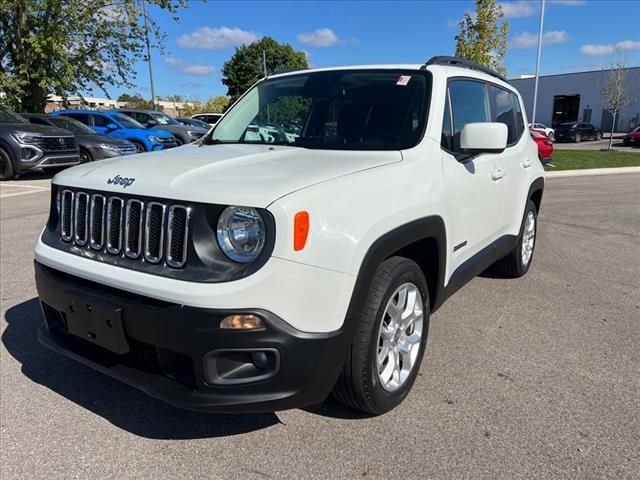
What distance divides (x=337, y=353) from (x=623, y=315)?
10.0 ft

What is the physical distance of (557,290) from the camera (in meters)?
4.77

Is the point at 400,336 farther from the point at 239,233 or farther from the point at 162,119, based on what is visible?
the point at 162,119

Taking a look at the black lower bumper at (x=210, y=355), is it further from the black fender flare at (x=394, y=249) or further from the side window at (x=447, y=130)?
the side window at (x=447, y=130)

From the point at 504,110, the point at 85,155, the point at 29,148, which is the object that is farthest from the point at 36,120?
the point at 504,110

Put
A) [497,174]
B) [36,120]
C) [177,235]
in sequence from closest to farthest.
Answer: [177,235], [497,174], [36,120]

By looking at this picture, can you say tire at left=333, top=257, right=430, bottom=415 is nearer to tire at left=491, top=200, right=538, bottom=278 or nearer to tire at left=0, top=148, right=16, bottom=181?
tire at left=491, top=200, right=538, bottom=278

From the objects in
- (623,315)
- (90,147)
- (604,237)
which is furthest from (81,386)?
(90,147)

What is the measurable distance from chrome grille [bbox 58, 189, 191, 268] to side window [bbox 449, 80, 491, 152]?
184 centimetres

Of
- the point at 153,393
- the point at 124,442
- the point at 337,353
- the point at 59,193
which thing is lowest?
the point at 124,442

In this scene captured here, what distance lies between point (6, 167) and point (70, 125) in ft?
9.05

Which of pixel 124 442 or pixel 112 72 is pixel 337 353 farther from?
pixel 112 72

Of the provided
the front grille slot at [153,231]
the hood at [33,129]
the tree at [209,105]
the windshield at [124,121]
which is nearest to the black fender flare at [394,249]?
the front grille slot at [153,231]

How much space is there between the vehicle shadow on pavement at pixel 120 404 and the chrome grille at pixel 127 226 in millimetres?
919

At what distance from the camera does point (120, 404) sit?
2.84m
